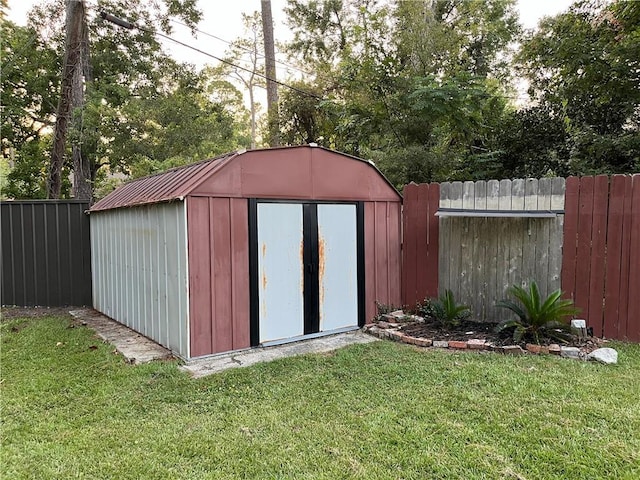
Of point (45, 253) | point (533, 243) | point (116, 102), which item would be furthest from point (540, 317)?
point (116, 102)

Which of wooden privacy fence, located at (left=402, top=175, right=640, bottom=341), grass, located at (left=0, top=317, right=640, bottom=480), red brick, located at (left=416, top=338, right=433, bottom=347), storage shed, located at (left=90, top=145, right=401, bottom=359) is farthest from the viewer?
red brick, located at (left=416, top=338, right=433, bottom=347)

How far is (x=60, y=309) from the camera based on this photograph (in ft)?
22.9

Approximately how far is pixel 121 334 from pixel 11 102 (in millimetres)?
11621

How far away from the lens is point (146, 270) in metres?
4.98

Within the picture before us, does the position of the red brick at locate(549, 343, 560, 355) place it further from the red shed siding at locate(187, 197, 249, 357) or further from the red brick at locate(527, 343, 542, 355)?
the red shed siding at locate(187, 197, 249, 357)

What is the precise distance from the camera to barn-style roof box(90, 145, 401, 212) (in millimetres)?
4336

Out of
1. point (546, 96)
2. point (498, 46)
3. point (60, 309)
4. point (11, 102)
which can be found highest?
point (498, 46)

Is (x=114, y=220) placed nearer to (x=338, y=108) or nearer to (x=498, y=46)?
(x=338, y=108)

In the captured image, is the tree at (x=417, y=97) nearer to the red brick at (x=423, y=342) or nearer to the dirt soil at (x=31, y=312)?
the red brick at (x=423, y=342)

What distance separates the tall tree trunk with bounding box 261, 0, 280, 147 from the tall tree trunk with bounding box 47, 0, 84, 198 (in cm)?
501

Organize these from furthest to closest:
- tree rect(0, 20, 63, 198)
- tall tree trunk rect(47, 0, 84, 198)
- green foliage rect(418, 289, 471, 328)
→ tree rect(0, 20, 63, 198)
tall tree trunk rect(47, 0, 84, 198)
green foliage rect(418, 289, 471, 328)

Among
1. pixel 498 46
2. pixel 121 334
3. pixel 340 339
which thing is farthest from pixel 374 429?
pixel 498 46

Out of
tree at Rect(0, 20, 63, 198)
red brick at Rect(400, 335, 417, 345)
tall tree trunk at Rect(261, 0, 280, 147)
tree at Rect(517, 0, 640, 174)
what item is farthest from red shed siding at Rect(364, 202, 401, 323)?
tree at Rect(0, 20, 63, 198)

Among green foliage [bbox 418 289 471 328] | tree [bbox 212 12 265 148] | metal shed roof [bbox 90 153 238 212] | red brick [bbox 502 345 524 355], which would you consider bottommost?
red brick [bbox 502 345 524 355]
